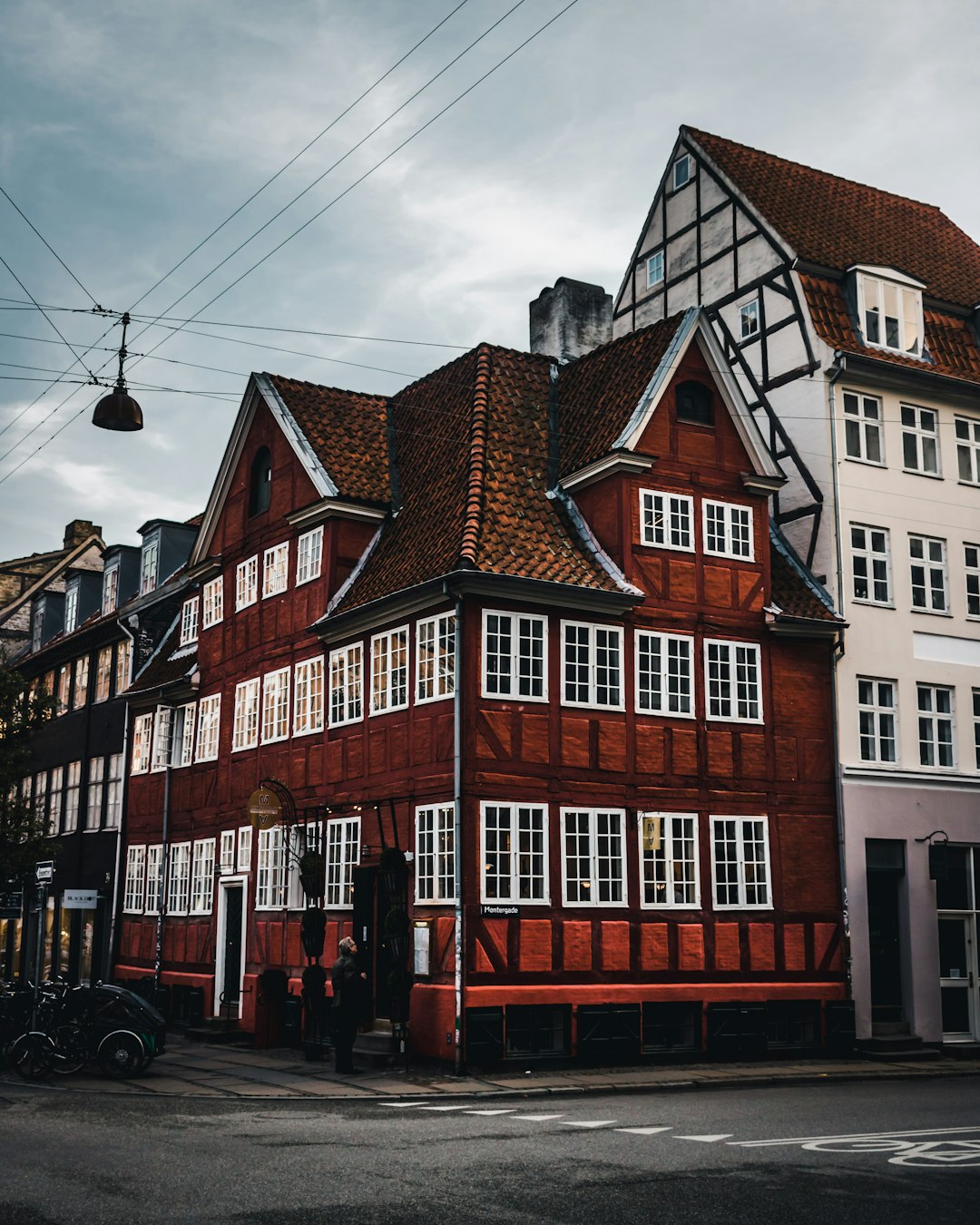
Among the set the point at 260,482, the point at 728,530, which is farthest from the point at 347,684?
the point at 728,530

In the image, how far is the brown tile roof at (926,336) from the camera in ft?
93.6

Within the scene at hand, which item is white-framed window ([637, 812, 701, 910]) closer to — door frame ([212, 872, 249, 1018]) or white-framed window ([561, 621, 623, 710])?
white-framed window ([561, 621, 623, 710])

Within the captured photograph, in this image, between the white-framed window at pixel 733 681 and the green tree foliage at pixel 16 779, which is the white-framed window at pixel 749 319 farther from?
the green tree foliage at pixel 16 779

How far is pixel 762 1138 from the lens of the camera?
43.8 feet

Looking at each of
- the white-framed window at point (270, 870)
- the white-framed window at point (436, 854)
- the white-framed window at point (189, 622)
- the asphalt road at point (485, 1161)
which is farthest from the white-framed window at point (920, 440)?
the white-framed window at point (189, 622)

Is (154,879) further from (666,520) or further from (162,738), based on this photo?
(666,520)

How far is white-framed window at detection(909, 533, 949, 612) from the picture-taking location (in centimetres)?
2858

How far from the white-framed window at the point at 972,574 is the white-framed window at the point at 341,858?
13423 mm

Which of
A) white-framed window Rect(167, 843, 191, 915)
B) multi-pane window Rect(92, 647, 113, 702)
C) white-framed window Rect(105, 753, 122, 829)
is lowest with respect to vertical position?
white-framed window Rect(167, 843, 191, 915)

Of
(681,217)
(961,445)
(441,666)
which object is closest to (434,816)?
(441,666)

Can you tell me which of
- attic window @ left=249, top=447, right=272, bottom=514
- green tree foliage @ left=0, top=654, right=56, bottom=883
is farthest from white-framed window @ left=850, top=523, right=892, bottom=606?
green tree foliage @ left=0, top=654, right=56, bottom=883

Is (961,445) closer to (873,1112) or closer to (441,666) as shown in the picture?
(441,666)

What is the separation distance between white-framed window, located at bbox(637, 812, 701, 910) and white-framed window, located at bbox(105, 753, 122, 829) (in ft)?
55.7

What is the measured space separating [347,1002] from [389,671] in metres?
6.14
